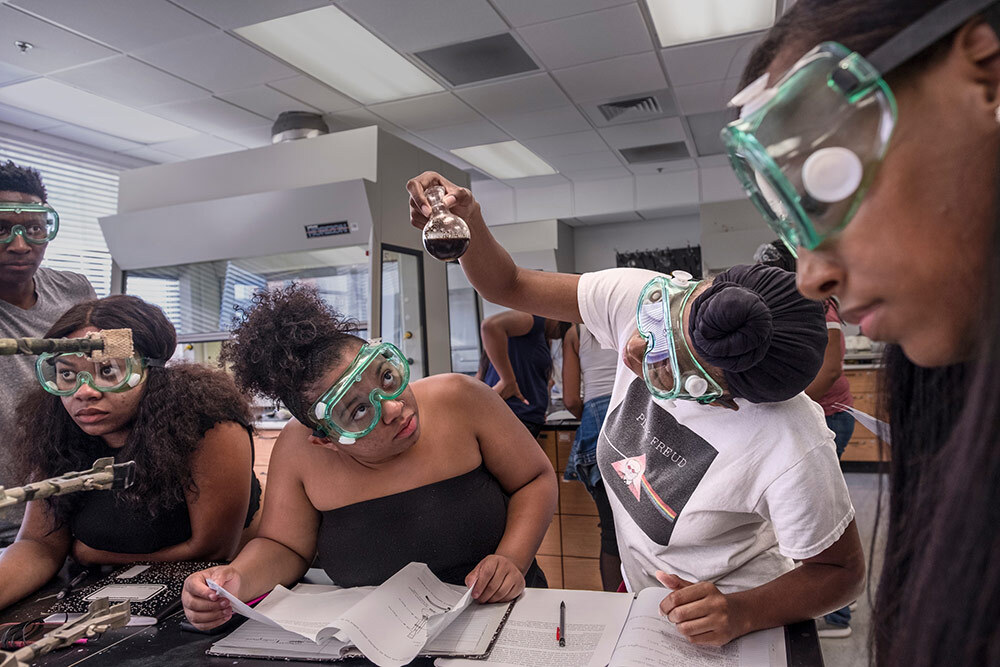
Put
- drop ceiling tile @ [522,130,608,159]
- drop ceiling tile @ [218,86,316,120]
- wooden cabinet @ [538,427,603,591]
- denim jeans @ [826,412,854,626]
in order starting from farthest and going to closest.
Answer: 1. drop ceiling tile @ [522,130,608,159]
2. drop ceiling tile @ [218,86,316,120]
3. wooden cabinet @ [538,427,603,591]
4. denim jeans @ [826,412,854,626]

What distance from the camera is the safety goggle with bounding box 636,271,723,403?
1.16 m

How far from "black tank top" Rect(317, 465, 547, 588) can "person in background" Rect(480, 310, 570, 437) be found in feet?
5.61

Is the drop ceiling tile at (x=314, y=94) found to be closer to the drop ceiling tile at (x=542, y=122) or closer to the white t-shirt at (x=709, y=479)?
the drop ceiling tile at (x=542, y=122)

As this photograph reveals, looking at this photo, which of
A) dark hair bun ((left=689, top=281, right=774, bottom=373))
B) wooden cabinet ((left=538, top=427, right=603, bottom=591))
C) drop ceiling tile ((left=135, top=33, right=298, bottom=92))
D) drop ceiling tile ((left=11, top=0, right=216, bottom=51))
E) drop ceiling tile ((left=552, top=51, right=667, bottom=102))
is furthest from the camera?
drop ceiling tile ((left=552, top=51, right=667, bottom=102))

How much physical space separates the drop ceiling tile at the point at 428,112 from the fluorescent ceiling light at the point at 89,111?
168 cm

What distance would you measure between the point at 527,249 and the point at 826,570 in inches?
287

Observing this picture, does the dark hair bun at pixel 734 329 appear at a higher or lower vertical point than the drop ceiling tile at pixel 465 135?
lower

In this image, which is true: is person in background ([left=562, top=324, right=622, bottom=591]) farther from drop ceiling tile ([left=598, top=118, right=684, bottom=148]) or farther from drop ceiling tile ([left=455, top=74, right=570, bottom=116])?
drop ceiling tile ([left=598, top=118, right=684, bottom=148])

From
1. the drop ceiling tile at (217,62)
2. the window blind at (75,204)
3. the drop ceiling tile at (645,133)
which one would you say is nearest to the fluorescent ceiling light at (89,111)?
the window blind at (75,204)

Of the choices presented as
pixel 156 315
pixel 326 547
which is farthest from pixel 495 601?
pixel 156 315

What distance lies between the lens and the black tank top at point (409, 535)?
4.97ft

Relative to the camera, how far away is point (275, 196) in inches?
153

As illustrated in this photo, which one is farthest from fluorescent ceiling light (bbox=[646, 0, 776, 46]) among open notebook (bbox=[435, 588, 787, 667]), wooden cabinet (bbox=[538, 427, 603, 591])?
open notebook (bbox=[435, 588, 787, 667])

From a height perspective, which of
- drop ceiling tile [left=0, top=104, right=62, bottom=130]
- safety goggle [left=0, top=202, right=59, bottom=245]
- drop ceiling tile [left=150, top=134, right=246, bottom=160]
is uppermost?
drop ceiling tile [left=150, top=134, right=246, bottom=160]
